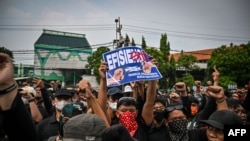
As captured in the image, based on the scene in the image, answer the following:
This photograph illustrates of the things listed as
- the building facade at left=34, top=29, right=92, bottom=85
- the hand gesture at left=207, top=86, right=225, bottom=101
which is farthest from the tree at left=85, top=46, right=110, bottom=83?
the hand gesture at left=207, top=86, right=225, bottom=101

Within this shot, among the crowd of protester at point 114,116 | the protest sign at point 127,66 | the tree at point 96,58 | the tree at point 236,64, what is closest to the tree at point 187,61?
the tree at point 236,64

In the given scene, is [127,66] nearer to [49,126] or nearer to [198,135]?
[49,126]

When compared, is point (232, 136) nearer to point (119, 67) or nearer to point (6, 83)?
point (6, 83)

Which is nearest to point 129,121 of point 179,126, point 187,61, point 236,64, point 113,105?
point 179,126

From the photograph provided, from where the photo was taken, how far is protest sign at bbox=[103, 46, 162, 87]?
4.54 m

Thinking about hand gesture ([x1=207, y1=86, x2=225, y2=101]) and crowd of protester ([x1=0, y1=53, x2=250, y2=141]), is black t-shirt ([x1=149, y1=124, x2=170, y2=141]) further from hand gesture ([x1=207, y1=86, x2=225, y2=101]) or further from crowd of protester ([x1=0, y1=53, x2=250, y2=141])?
hand gesture ([x1=207, y1=86, x2=225, y2=101])

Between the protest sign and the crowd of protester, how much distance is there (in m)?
0.19

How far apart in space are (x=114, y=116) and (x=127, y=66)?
42.5 inches

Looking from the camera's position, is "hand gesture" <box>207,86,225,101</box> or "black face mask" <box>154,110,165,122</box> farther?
"black face mask" <box>154,110,165,122</box>

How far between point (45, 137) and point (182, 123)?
1636mm

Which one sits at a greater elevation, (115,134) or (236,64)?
(236,64)

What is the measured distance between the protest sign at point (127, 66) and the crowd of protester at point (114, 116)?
190mm

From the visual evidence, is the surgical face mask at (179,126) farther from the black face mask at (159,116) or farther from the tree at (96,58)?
the tree at (96,58)

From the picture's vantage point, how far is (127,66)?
4859mm
